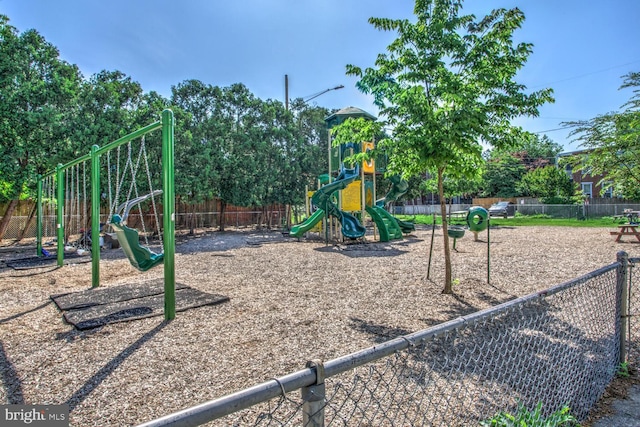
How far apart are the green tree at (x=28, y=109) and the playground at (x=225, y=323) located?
200 inches

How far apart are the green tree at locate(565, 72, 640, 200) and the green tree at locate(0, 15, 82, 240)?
15696mm

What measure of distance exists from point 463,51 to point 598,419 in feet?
15.6

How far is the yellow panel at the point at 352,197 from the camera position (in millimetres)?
14289

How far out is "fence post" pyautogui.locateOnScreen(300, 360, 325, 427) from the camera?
112cm

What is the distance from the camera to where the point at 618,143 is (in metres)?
8.27

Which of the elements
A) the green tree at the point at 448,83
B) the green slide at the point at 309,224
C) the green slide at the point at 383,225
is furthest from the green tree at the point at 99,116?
the green tree at the point at 448,83

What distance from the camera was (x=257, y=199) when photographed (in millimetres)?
19500

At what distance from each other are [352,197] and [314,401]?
43.9 feet

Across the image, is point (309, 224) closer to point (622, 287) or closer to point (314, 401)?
point (622, 287)

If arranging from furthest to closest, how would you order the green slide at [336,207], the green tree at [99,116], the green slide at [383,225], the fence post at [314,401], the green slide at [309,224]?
the green slide at [309,224], the green slide at [383,225], the green slide at [336,207], the green tree at [99,116], the fence post at [314,401]

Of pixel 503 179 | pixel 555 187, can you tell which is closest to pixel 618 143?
pixel 555 187

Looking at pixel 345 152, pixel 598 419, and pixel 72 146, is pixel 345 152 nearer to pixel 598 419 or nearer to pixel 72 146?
pixel 72 146

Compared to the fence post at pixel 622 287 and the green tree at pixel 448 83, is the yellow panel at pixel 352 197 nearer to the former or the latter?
the green tree at pixel 448 83

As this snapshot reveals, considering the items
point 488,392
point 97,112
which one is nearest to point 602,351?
point 488,392
